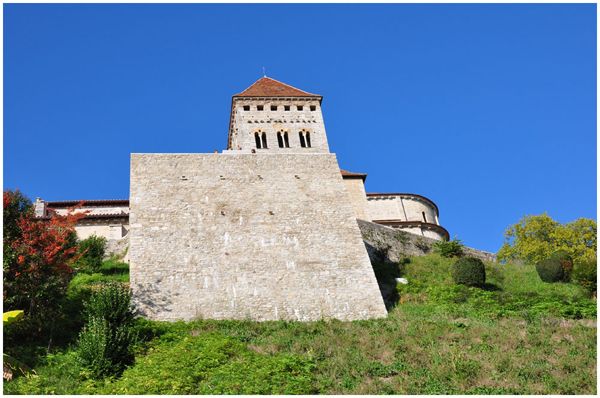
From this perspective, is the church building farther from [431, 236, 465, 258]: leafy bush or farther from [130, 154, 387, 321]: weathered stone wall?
[431, 236, 465, 258]: leafy bush

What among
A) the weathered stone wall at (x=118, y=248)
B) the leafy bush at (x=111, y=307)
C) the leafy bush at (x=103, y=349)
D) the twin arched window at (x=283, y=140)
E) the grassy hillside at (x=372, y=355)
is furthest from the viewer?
the twin arched window at (x=283, y=140)

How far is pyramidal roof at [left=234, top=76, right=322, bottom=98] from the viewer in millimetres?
40656

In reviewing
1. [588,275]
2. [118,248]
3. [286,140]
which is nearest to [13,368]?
[118,248]

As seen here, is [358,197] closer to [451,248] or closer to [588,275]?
[451,248]

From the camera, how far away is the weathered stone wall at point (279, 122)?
1507 inches

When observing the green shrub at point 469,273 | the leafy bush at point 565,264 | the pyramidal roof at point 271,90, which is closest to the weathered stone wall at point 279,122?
the pyramidal roof at point 271,90

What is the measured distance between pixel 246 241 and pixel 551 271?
14.4 metres

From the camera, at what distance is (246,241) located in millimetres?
22859

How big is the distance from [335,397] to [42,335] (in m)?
9.79

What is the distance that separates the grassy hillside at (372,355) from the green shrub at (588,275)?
132 cm

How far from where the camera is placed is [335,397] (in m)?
13.9

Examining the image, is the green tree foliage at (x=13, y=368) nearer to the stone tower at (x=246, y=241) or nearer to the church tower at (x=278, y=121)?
the stone tower at (x=246, y=241)

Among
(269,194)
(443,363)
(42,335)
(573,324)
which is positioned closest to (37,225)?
(42,335)

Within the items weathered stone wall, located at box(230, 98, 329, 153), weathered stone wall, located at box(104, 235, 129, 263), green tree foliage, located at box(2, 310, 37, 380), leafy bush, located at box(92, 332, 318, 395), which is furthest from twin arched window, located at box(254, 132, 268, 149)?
green tree foliage, located at box(2, 310, 37, 380)
